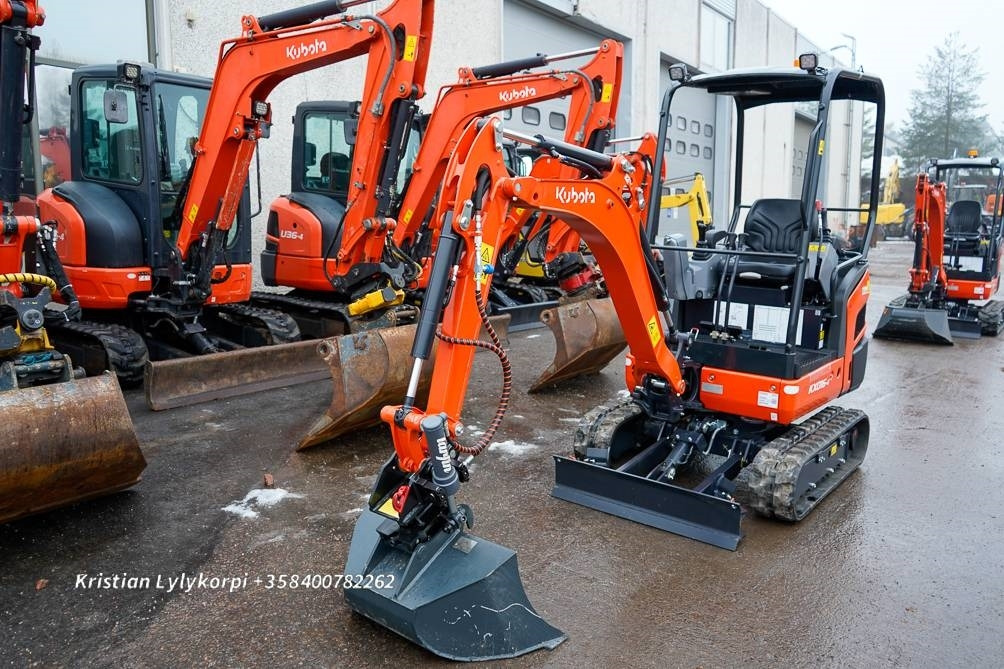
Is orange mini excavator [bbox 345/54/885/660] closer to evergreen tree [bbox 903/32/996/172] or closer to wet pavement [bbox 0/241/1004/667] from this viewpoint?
wet pavement [bbox 0/241/1004/667]

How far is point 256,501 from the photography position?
4672 mm

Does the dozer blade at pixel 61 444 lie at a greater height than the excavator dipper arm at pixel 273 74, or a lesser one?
lesser

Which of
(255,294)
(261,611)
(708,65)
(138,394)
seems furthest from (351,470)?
(708,65)

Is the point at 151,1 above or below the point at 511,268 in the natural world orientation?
above

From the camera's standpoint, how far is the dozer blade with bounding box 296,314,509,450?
5.42 m

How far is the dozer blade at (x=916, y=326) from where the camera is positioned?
10.3 meters

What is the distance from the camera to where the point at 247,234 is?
7.81m

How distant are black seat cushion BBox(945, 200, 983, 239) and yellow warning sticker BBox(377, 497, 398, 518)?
11226 millimetres

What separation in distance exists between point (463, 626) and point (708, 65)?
74.0ft

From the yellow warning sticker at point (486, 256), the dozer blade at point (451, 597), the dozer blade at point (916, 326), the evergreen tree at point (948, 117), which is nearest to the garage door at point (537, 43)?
the dozer blade at point (916, 326)

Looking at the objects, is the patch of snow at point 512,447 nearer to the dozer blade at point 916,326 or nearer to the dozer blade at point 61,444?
the dozer blade at point 61,444

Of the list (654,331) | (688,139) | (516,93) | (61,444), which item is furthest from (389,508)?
(688,139)

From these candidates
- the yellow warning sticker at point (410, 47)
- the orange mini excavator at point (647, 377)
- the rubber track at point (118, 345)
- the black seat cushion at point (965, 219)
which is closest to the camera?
the orange mini excavator at point (647, 377)

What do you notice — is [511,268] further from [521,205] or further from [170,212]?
[521,205]
